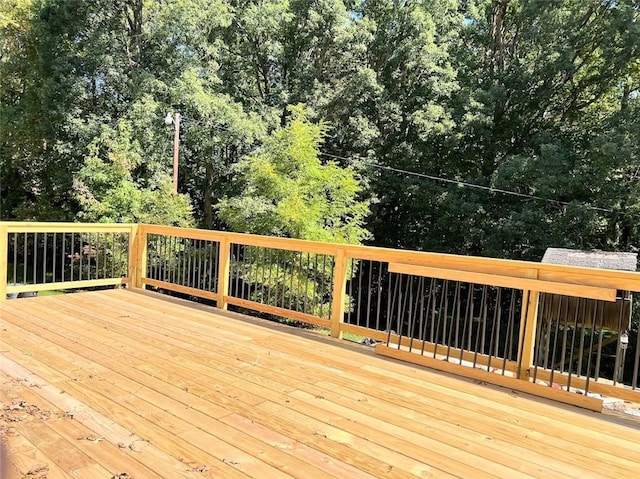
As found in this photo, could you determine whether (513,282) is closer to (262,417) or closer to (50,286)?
(262,417)

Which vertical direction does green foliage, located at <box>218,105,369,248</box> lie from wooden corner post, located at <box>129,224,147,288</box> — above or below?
above

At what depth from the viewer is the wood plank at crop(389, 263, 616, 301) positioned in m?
2.79

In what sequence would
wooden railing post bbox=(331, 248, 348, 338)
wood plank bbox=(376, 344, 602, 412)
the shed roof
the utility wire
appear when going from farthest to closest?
the utility wire, the shed roof, wooden railing post bbox=(331, 248, 348, 338), wood plank bbox=(376, 344, 602, 412)

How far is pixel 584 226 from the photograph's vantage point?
481 inches

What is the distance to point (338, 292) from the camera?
406cm

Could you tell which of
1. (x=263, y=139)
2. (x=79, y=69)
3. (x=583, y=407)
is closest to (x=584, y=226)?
(x=263, y=139)

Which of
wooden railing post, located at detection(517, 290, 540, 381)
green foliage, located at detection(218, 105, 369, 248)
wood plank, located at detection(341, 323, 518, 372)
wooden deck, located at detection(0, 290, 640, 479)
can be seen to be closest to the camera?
wooden deck, located at detection(0, 290, 640, 479)

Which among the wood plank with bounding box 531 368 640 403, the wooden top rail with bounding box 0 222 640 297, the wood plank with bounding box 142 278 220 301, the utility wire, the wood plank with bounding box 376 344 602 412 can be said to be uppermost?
the utility wire

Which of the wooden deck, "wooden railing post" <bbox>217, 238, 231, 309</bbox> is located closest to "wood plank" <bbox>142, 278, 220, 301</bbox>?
"wooden railing post" <bbox>217, 238, 231, 309</bbox>

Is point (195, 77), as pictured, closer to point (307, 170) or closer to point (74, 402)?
point (307, 170)

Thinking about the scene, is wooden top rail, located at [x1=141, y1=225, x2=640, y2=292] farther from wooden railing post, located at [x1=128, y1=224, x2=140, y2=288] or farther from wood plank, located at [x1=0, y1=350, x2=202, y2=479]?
wood plank, located at [x1=0, y1=350, x2=202, y2=479]

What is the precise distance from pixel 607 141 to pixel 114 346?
1208 cm

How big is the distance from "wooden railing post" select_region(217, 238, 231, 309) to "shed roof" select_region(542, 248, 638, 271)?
19.2ft

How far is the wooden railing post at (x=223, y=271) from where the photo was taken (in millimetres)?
4953
